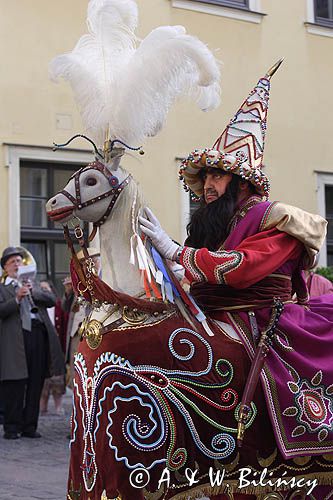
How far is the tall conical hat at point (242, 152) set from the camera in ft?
16.7

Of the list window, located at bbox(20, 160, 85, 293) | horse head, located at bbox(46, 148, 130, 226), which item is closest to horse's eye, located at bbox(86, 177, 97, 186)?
horse head, located at bbox(46, 148, 130, 226)

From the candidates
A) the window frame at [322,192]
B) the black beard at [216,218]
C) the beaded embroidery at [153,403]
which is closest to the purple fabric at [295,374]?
the black beard at [216,218]

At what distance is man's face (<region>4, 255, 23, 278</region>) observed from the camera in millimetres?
10055

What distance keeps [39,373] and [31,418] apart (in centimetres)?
45

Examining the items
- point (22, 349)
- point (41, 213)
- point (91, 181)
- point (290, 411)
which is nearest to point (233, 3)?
point (41, 213)

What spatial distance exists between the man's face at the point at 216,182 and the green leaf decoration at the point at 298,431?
1.19 metres

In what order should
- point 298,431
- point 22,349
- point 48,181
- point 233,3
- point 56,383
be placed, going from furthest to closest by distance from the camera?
point 233,3 → point 48,181 → point 56,383 → point 22,349 → point 298,431

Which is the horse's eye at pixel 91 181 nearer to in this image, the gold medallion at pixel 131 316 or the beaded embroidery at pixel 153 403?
the gold medallion at pixel 131 316

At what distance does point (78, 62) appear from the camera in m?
5.05

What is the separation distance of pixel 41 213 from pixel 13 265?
3233 mm

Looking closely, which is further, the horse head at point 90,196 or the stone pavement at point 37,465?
the stone pavement at point 37,465

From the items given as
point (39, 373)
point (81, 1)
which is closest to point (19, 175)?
point (81, 1)

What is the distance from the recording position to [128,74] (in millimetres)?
4879

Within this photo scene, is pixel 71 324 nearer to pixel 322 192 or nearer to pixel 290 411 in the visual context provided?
pixel 322 192
